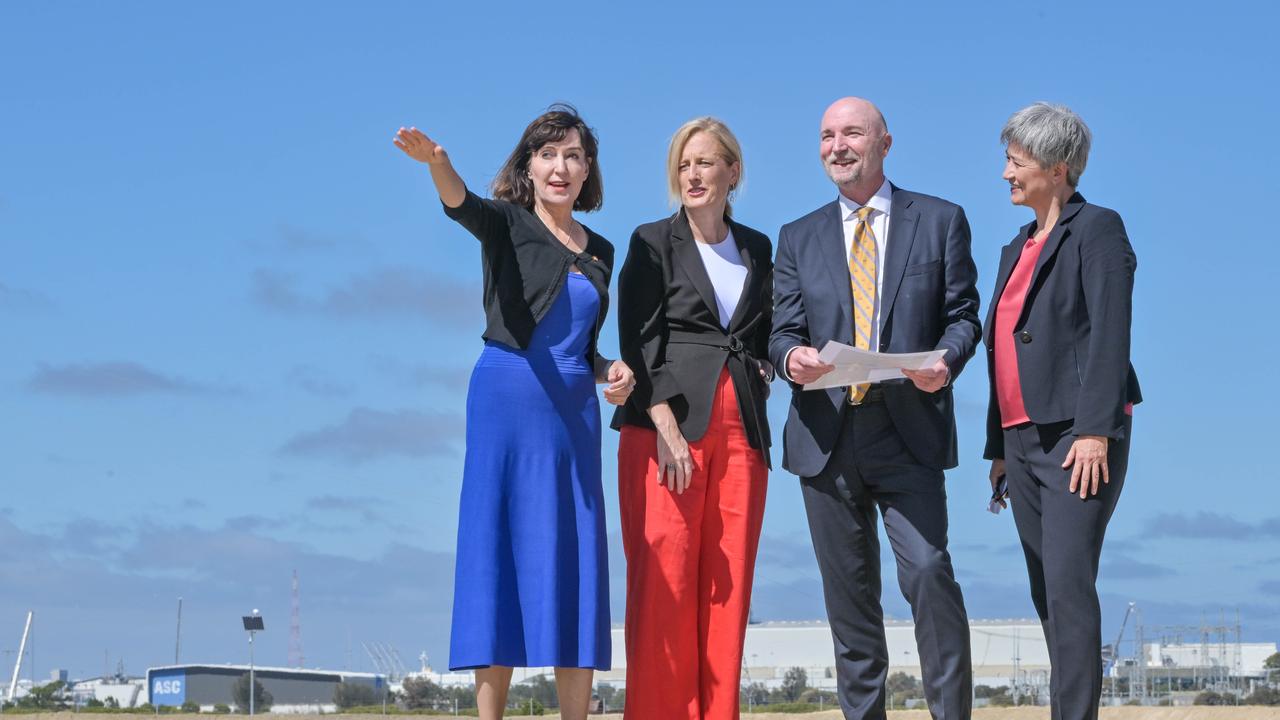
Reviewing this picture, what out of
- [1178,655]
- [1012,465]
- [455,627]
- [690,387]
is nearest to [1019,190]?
[1012,465]

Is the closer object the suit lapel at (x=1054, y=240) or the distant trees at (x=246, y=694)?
the suit lapel at (x=1054, y=240)

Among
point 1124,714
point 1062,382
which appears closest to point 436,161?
point 1062,382

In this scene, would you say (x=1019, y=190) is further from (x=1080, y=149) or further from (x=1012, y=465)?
(x=1012, y=465)

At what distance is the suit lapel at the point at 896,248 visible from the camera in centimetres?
603

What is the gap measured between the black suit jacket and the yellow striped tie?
0.04 meters

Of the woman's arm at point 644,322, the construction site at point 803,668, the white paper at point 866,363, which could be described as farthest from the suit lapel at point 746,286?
the construction site at point 803,668

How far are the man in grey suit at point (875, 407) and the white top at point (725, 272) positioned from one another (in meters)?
0.31

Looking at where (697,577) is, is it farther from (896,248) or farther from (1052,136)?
(1052,136)

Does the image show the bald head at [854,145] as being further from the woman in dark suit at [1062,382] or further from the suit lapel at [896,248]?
the woman in dark suit at [1062,382]

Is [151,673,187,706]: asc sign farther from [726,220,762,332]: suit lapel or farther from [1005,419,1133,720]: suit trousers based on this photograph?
[1005,419,1133,720]: suit trousers

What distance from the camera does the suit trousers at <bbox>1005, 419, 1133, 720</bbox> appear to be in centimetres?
552

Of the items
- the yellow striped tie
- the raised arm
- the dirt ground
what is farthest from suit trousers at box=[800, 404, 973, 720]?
the dirt ground

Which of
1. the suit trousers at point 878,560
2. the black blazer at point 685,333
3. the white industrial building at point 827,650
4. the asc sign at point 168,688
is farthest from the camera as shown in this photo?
the asc sign at point 168,688

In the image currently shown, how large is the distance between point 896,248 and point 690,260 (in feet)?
3.29
